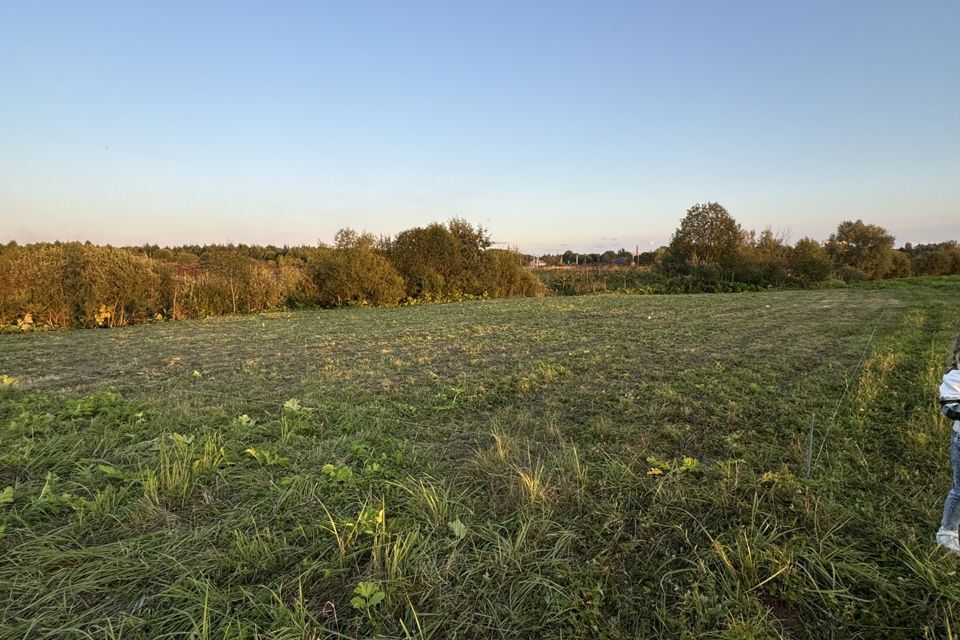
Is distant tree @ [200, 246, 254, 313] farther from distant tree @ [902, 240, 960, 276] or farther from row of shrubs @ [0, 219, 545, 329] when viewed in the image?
distant tree @ [902, 240, 960, 276]

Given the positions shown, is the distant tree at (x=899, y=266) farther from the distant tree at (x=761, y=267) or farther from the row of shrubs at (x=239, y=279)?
the row of shrubs at (x=239, y=279)

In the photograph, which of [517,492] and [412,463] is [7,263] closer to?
[412,463]

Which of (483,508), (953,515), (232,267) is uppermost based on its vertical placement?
(232,267)

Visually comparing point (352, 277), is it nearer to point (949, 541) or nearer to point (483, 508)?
point (483, 508)

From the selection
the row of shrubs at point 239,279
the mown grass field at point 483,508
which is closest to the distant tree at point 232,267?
the row of shrubs at point 239,279

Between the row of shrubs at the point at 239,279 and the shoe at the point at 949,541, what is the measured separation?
17555mm

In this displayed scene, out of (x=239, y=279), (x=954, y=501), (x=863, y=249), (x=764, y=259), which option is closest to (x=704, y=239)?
(x=764, y=259)

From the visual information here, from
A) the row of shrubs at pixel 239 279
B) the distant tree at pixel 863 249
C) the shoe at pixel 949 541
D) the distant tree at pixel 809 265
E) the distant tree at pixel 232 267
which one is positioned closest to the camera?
the shoe at pixel 949 541

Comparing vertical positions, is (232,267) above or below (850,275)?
above

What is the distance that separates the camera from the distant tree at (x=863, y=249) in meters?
40.2

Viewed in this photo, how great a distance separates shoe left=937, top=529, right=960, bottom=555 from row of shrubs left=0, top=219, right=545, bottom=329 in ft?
57.6

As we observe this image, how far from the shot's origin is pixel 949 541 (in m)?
1.98

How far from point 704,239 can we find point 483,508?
38.4 meters

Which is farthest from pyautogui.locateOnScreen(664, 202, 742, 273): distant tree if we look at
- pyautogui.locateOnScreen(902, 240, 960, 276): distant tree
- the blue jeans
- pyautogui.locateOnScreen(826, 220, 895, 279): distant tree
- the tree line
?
the blue jeans
